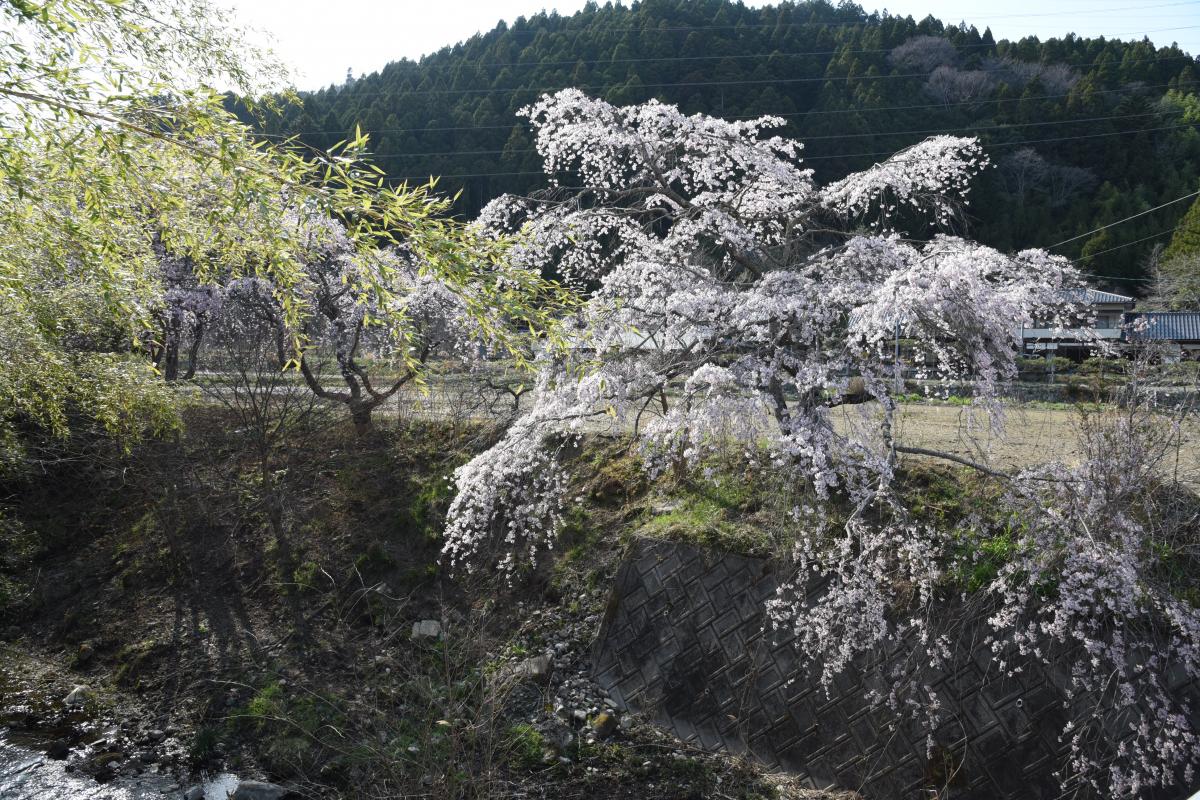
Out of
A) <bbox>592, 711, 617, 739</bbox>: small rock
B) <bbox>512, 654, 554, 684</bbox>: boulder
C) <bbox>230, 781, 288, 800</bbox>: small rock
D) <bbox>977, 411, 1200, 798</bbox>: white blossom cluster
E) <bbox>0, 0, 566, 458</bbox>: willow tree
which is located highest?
<bbox>0, 0, 566, 458</bbox>: willow tree

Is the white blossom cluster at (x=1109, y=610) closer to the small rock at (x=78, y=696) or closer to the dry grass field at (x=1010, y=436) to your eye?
the dry grass field at (x=1010, y=436)

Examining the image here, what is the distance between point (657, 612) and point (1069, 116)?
3026cm

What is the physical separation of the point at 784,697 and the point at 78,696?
6735 mm

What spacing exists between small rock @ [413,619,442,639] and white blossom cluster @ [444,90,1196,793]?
90 cm

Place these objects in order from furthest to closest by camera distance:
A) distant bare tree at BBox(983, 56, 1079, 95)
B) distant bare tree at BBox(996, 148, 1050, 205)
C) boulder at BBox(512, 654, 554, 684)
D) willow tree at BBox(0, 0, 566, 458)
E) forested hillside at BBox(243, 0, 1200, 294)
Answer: distant bare tree at BBox(983, 56, 1079, 95) → distant bare tree at BBox(996, 148, 1050, 205) → forested hillside at BBox(243, 0, 1200, 294) → boulder at BBox(512, 654, 554, 684) → willow tree at BBox(0, 0, 566, 458)

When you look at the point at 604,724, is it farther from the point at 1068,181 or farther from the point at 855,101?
the point at 1068,181

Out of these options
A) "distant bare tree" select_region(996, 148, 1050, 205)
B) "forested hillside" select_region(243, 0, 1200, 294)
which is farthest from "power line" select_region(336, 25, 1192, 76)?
"distant bare tree" select_region(996, 148, 1050, 205)

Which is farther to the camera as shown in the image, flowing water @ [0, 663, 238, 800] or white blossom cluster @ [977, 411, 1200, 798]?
flowing water @ [0, 663, 238, 800]

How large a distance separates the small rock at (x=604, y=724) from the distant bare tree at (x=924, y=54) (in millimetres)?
29662

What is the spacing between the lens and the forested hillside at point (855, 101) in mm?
24984

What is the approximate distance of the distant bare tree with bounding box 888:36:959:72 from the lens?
3042 centimetres

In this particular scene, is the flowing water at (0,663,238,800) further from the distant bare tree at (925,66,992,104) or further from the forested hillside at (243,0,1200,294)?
the distant bare tree at (925,66,992,104)

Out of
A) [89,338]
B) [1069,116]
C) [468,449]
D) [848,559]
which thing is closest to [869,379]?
[848,559]

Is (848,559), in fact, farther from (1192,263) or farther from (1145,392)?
(1192,263)
